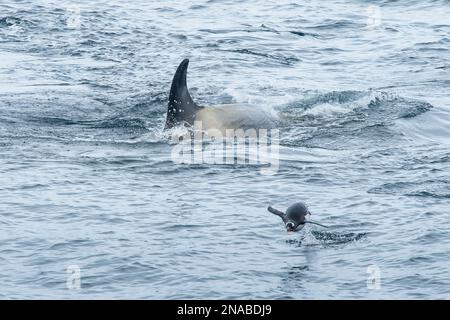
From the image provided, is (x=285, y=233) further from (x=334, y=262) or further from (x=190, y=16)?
(x=190, y=16)

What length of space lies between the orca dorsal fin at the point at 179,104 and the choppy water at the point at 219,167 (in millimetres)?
364

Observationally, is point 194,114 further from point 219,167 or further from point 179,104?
point 219,167

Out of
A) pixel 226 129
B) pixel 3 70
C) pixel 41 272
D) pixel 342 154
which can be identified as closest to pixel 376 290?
pixel 41 272

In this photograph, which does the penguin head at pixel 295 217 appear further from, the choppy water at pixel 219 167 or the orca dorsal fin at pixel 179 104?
the orca dorsal fin at pixel 179 104

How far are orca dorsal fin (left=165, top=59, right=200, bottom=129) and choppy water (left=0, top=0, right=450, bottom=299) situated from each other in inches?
14.3

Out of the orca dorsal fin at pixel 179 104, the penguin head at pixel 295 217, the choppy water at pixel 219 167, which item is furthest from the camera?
the orca dorsal fin at pixel 179 104

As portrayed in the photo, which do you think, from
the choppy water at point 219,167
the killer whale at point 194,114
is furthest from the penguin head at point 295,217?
the killer whale at point 194,114

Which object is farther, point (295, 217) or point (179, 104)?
point (179, 104)

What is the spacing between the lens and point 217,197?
1266 centimetres

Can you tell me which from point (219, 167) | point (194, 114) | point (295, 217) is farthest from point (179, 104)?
point (295, 217)

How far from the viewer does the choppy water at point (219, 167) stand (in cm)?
1024

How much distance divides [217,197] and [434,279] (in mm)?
3456

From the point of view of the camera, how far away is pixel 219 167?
1405cm

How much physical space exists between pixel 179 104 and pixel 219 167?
2.06 meters
